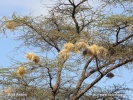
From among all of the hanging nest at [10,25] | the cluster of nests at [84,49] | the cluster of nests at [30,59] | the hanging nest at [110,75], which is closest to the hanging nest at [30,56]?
the cluster of nests at [30,59]

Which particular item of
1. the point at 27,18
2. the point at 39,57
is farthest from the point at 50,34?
the point at 39,57

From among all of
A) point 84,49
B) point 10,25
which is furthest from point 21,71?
point 84,49

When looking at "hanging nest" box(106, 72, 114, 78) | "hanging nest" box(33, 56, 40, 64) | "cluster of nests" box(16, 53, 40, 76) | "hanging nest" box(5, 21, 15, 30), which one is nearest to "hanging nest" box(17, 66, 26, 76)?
"cluster of nests" box(16, 53, 40, 76)

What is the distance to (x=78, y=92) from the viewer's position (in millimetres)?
5555

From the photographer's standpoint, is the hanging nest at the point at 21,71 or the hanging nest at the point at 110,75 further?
the hanging nest at the point at 110,75

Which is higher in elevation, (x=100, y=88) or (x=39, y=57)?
(x=39, y=57)

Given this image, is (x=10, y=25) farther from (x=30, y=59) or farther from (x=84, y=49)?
(x=84, y=49)

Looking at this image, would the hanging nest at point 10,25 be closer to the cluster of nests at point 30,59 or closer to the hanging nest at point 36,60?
the cluster of nests at point 30,59

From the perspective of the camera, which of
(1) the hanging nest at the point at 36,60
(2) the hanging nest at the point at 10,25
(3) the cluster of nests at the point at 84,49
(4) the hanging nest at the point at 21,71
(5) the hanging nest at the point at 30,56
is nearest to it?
(3) the cluster of nests at the point at 84,49

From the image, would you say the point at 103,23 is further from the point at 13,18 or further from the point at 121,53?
the point at 13,18

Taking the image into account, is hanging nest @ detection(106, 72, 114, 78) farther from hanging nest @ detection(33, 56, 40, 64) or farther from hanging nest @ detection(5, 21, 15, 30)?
hanging nest @ detection(5, 21, 15, 30)

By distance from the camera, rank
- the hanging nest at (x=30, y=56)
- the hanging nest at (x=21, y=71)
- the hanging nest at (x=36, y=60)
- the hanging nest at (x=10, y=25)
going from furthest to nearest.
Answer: the hanging nest at (x=10, y=25), the hanging nest at (x=21, y=71), the hanging nest at (x=36, y=60), the hanging nest at (x=30, y=56)

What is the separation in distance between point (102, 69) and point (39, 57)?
99cm

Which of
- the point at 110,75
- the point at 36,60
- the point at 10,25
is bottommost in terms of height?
the point at 110,75
